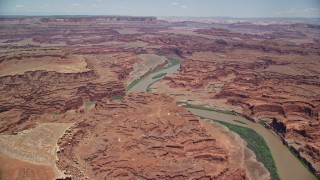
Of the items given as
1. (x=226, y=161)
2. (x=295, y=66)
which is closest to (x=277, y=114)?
(x=226, y=161)

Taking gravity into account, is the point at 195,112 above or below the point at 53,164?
below

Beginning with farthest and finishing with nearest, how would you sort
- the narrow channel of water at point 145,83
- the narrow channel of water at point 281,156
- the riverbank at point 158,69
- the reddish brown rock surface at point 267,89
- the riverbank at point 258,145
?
the riverbank at point 158,69 → the narrow channel of water at point 145,83 → the reddish brown rock surface at point 267,89 → the riverbank at point 258,145 → the narrow channel of water at point 281,156

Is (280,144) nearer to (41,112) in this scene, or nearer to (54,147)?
(54,147)

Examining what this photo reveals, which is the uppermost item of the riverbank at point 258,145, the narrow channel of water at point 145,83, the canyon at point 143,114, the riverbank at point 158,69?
the canyon at point 143,114

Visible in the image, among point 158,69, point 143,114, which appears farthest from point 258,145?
point 158,69

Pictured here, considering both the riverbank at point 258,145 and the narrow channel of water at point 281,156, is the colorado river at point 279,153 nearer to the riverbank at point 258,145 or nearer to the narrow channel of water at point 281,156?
the narrow channel of water at point 281,156

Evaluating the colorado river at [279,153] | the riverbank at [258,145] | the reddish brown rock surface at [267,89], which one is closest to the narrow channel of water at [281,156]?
the colorado river at [279,153]

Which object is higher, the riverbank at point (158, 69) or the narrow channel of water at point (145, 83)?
the riverbank at point (158, 69)

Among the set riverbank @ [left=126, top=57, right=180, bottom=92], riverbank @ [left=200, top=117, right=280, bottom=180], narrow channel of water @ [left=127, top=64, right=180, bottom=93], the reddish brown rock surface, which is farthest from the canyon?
narrow channel of water @ [left=127, top=64, right=180, bottom=93]

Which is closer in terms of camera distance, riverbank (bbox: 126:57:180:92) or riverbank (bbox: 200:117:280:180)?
riverbank (bbox: 200:117:280:180)

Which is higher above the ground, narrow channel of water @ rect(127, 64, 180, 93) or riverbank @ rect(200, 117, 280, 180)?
riverbank @ rect(200, 117, 280, 180)

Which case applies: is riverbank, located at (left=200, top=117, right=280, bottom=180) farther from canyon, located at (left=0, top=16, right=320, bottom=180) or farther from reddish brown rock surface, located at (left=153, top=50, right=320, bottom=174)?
reddish brown rock surface, located at (left=153, top=50, right=320, bottom=174)
